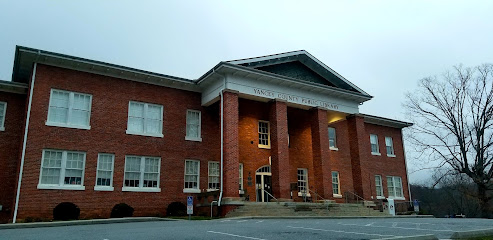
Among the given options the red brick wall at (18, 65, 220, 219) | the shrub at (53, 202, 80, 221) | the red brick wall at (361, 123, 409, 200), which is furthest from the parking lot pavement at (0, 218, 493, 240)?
the red brick wall at (361, 123, 409, 200)

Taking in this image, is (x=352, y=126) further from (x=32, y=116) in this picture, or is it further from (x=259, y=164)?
→ (x=32, y=116)

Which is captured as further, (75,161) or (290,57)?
(290,57)

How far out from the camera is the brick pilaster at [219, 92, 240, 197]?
20.7m

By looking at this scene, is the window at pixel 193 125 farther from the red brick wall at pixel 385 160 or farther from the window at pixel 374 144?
the window at pixel 374 144

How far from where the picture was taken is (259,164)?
2586 cm

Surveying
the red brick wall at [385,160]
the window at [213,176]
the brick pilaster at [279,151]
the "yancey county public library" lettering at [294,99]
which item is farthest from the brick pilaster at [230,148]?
the red brick wall at [385,160]

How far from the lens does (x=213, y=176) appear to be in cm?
2419

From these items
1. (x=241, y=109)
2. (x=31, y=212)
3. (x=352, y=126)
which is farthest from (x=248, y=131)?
(x=31, y=212)

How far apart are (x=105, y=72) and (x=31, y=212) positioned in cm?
829

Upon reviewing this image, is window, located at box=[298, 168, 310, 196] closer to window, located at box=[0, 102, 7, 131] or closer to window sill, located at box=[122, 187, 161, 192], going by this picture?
window sill, located at box=[122, 187, 161, 192]

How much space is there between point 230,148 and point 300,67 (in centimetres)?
863

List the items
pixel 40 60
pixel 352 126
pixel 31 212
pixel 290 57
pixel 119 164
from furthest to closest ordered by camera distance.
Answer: pixel 352 126, pixel 290 57, pixel 119 164, pixel 40 60, pixel 31 212

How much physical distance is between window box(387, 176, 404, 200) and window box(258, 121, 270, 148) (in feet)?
44.8

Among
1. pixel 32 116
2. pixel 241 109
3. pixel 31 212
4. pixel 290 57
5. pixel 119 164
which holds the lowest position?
pixel 31 212
